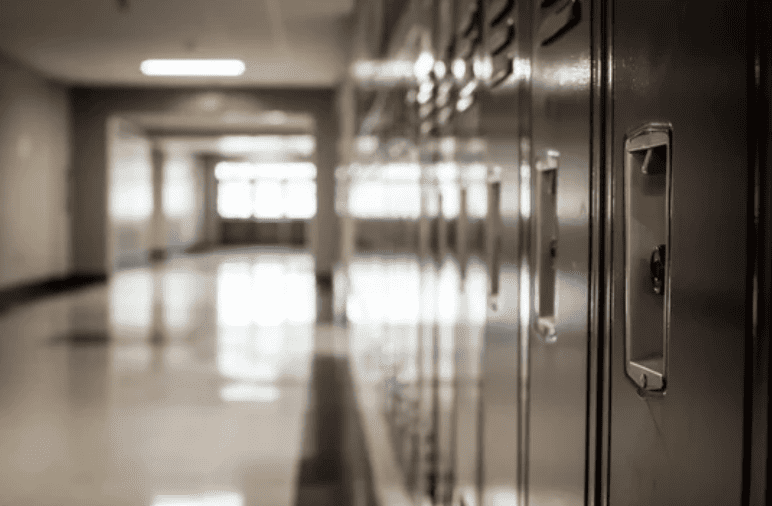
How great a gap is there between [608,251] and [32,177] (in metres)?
12.7

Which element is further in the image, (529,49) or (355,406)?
(355,406)

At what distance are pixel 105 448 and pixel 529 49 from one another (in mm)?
3338

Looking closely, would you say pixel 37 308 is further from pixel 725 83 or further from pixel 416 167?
pixel 725 83

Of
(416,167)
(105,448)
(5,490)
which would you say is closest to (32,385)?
(105,448)

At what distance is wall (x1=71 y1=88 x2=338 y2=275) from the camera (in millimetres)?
13234

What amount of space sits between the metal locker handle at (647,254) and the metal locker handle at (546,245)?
0.92ft

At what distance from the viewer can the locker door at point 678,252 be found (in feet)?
1.67

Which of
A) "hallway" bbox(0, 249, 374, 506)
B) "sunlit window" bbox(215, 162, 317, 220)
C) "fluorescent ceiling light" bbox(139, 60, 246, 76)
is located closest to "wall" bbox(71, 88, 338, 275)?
"fluorescent ceiling light" bbox(139, 60, 246, 76)

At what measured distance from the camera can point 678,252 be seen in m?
0.60

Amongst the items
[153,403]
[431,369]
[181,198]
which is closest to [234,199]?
[181,198]

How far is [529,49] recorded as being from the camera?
1.10 meters

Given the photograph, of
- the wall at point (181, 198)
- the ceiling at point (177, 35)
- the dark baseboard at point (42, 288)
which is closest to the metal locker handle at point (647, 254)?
the ceiling at point (177, 35)

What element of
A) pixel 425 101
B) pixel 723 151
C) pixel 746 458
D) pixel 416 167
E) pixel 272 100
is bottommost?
pixel 746 458

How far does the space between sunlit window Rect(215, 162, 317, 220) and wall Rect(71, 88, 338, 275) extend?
15.0m
